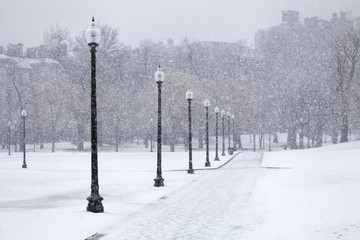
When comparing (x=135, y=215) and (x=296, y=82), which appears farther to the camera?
(x=296, y=82)

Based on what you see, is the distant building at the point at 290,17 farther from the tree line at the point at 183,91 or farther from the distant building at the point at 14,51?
the distant building at the point at 14,51

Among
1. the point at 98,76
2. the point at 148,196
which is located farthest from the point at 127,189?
the point at 98,76

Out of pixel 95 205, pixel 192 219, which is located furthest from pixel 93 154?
pixel 192 219

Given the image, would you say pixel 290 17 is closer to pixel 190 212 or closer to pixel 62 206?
pixel 62 206

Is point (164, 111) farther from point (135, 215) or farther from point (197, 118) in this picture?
point (135, 215)

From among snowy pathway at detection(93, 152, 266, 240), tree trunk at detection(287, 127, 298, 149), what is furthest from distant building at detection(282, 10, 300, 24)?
snowy pathway at detection(93, 152, 266, 240)

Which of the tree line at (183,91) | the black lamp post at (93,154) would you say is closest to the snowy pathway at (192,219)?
the black lamp post at (93,154)

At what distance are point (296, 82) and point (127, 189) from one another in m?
62.9

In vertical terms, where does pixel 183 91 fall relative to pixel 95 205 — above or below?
above

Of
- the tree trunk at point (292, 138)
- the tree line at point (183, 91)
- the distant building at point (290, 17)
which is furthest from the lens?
the distant building at point (290, 17)

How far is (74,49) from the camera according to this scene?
232 feet

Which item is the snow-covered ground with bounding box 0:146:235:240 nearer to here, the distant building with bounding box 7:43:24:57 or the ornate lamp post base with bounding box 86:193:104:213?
the ornate lamp post base with bounding box 86:193:104:213

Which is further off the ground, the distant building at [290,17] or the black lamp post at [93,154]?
the distant building at [290,17]

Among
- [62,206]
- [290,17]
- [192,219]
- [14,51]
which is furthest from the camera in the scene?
[290,17]
